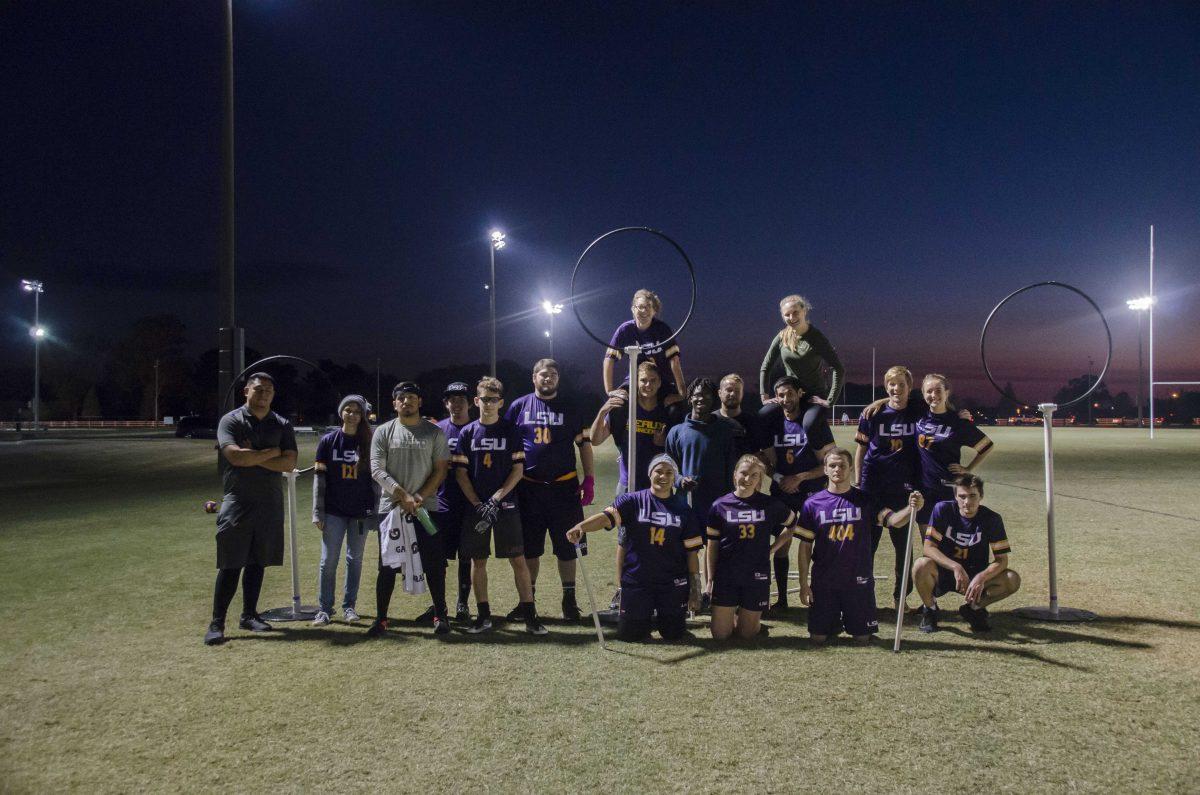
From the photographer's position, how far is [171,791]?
352 centimetres

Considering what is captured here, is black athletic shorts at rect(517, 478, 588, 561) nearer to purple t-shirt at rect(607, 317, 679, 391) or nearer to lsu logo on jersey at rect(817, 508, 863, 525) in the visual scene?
purple t-shirt at rect(607, 317, 679, 391)

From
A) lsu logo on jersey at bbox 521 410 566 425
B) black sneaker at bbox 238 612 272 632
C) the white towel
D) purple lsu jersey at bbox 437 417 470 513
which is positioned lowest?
black sneaker at bbox 238 612 272 632

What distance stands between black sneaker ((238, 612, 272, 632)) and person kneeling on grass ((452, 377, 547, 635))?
1708mm

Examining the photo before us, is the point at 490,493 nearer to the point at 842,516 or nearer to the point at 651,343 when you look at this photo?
the point at 651,343

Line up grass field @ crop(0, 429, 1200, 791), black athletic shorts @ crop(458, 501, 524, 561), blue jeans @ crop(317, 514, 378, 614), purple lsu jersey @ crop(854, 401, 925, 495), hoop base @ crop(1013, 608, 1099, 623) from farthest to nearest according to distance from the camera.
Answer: purple lsu jersey @ crop(854, 401, 925, 495), blue jeans @ crop(317, 514, 378, 614), hoop base @ crop(1013, 608, 1099, 623), black athletic shorts @ crop(458, 501, 524, 561), grass field @ crop(0, 429, 1200, 791)

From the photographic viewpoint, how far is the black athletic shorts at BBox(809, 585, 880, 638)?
5.78 meters

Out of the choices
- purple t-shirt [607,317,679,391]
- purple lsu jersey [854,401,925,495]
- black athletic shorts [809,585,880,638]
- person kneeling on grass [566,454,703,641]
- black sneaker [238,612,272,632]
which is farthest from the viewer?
purple t-shirt [607,317,679,391]

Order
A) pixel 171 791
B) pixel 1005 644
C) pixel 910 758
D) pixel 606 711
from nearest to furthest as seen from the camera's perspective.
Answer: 1. pixel 171 791
2. pixel 910 758
3. pixel 606 711
4. pixel 1005 644

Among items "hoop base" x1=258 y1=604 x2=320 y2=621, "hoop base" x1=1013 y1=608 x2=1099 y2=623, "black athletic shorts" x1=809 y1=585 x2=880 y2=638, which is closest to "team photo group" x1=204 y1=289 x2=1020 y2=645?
"black athletic shorts" x1=809 y1=585 x2=880 y2=638

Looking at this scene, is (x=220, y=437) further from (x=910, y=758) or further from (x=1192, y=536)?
(x=1192, y=536)

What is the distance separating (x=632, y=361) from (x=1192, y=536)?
927cm

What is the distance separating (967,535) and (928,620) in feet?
2.73

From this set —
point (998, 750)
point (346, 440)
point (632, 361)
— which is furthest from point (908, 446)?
point (346, 440)

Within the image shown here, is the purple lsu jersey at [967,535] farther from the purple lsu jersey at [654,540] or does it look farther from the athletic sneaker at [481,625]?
the athletic sneaker at [481,625]
